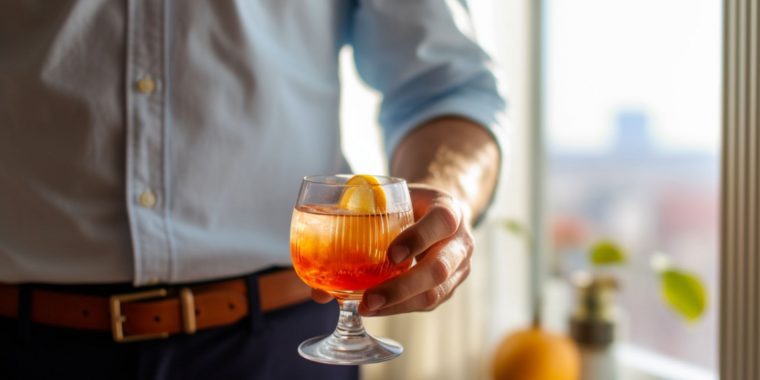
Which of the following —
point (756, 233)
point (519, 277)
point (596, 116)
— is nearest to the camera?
point (756, 233)

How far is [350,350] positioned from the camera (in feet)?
2.86

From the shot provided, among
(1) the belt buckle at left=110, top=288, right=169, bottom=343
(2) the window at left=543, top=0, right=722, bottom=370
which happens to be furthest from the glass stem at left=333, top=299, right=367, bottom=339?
(2) the window at left=543, top=0, right=722, bottom=370

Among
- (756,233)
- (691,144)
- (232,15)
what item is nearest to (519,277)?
(691,144)

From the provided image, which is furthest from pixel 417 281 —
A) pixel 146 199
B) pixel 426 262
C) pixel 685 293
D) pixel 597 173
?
pixel 597 173

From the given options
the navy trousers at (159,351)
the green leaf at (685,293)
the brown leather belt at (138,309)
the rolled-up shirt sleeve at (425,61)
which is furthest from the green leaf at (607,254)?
the brown leather belt at (138,309)

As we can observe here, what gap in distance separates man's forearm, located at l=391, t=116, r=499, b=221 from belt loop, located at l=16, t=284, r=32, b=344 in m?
0.55

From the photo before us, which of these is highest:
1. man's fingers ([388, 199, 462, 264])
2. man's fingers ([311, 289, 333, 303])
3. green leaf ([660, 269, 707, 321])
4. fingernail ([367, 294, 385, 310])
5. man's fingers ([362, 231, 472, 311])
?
man's fingers ([388, 199, 462, 264])

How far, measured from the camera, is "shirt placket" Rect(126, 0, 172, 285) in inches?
43.2

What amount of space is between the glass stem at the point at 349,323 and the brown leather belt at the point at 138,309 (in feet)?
0.95

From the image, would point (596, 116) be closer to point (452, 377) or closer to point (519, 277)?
point (519, 277)

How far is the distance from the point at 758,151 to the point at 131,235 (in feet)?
4.79

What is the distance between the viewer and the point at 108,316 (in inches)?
Answer: 43.7

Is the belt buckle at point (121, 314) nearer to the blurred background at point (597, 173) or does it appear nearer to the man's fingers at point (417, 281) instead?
the man's fingers at point (417, 281)

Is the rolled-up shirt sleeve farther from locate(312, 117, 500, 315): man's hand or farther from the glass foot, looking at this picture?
the glass foot
